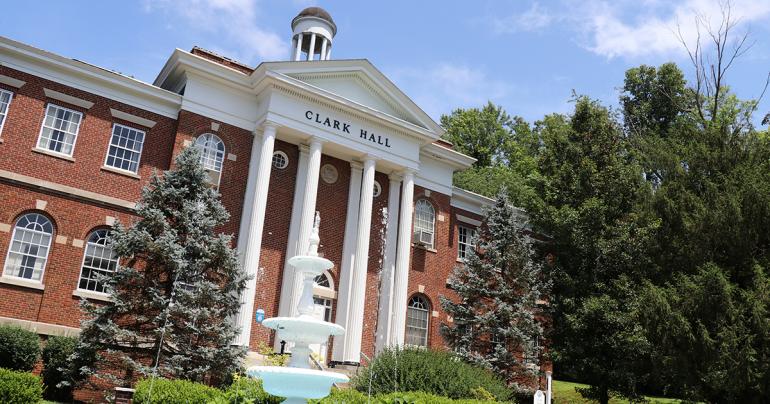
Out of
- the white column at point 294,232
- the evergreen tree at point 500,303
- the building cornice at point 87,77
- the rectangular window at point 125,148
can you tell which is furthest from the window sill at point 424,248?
the rectangular window at point 125,148

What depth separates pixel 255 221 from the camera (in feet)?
70.9

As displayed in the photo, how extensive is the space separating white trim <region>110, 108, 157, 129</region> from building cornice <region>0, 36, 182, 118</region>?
1.28ft

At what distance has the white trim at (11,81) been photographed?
19.8 metres

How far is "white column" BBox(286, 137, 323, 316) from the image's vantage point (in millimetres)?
21958

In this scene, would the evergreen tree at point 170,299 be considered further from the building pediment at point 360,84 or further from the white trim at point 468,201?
the white trim at point 468,201

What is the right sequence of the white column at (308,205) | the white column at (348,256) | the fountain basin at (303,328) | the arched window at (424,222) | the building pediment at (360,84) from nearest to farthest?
the fountain basin at (303,328) → the white column at (308,205) → the white column at (348,256) → the building pediment at (360,84) → the arched window at (424,222)

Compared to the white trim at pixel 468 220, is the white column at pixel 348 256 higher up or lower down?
lower down

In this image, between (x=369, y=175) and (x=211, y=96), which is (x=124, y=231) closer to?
(x=211, y=96)

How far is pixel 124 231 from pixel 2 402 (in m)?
6.05

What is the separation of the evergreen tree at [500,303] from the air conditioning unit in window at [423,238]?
1853 millimetres

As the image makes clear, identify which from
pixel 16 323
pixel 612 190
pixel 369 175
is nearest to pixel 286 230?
pixel 369 175

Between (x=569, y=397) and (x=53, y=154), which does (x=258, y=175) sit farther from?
(x=569, y=397)

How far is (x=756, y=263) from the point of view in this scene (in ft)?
63.2

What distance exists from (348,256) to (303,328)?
14.0 metres
